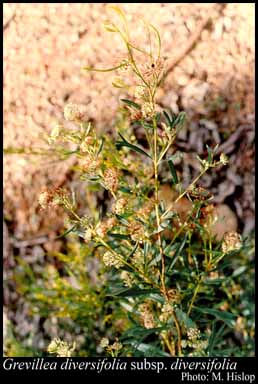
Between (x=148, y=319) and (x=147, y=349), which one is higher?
(x=148, y=319)

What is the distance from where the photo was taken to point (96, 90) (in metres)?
1.96

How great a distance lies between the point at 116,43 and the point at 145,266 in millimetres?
1143

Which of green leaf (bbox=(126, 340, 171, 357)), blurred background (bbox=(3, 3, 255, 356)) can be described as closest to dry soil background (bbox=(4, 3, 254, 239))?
blurred background (bbox=(3, 3, 255, 356))

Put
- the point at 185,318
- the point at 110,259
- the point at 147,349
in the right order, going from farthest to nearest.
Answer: the point at 147,349, the point at 185,318, the point at 110,259

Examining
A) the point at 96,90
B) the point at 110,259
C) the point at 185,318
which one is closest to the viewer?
the point at 110,259

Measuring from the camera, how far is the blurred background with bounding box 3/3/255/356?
1854mm

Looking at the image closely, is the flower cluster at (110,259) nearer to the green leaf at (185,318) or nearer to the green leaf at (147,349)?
the green leaf at (185,318)

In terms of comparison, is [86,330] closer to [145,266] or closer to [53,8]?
[145,266]

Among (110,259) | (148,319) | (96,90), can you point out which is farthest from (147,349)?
(96,90)

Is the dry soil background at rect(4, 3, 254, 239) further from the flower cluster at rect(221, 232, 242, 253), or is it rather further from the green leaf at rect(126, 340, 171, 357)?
the flower cluster at rect(221, 232, 242, 253)

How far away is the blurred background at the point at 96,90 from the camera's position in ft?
6.08

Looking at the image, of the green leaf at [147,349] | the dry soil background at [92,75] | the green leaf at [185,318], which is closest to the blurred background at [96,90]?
the dry soil background at [92,75]

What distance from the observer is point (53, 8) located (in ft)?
6.72

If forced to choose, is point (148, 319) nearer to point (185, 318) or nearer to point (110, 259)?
point (185, 318)
